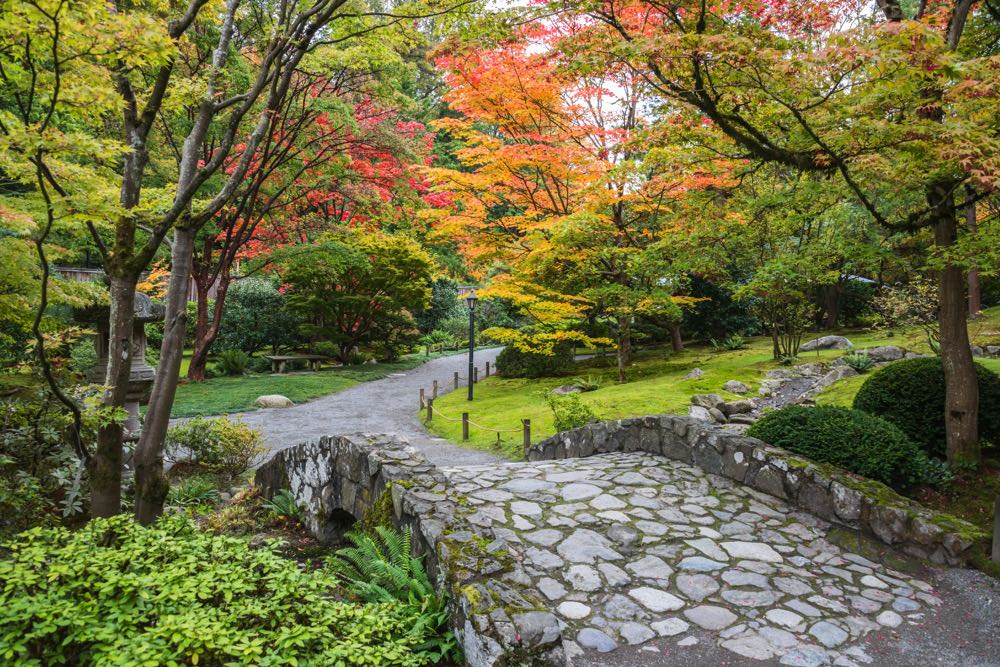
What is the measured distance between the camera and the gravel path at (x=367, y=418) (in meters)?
10.6

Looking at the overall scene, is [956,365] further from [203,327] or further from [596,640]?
[203,327]

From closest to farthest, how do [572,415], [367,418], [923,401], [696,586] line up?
[696,586] → [923,401] → [572,415] → [367,418]

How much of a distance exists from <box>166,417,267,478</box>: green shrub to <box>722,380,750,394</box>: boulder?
30.7 ft

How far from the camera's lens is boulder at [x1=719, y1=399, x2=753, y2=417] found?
1029 centimetres

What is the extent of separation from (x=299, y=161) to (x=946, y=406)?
13871mm

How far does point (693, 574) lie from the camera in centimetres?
430

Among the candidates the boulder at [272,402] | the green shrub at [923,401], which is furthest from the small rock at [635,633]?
the boulder at [272,402]

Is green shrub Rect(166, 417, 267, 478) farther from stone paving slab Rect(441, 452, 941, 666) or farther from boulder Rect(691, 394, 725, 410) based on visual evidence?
boulder Rect(691, 394, 725, 410)

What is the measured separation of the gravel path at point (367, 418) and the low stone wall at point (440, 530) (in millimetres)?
2381

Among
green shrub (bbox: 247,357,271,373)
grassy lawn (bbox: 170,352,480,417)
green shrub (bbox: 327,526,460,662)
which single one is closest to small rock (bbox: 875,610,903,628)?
green shrub (bbox: 327,526,460,662)

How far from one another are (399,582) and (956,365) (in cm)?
619

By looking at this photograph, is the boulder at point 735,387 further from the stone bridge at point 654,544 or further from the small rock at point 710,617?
the small rock at point 710,617

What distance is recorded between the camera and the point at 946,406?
246 inches

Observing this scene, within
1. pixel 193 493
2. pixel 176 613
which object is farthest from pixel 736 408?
pixel 176 613
